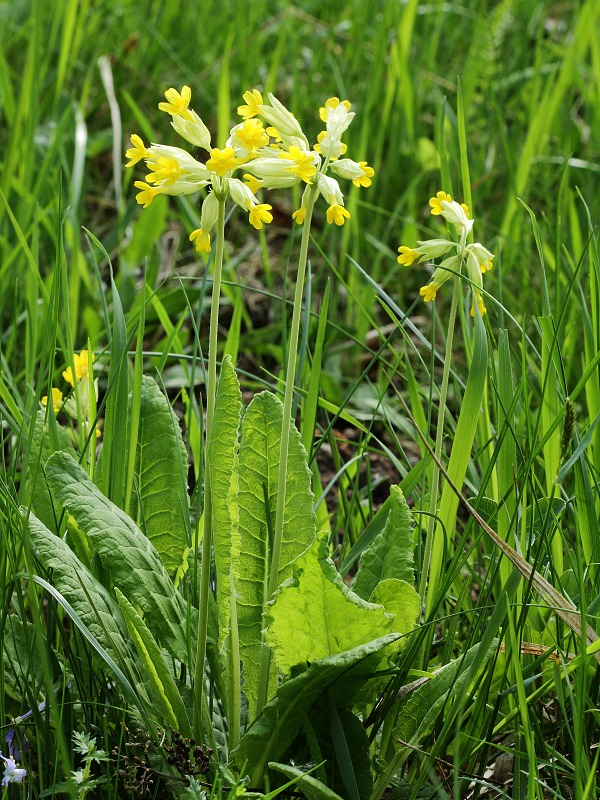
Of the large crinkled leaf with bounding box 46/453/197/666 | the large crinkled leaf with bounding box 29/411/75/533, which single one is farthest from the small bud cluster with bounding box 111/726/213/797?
the large crinkled leaf with bounding box 29/411/75/533

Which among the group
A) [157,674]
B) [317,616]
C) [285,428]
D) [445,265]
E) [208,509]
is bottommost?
[157,674]

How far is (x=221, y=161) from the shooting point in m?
1.12

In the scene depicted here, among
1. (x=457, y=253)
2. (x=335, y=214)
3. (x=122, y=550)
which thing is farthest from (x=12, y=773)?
(x=457, y=253)

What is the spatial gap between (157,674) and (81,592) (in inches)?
5.9

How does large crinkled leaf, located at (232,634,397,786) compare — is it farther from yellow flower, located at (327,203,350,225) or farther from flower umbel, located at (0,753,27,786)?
yellow flower, located at (327,203,350,225)

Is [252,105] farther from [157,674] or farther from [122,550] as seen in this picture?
[157,674]

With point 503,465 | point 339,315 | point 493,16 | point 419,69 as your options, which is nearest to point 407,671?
point 503,465

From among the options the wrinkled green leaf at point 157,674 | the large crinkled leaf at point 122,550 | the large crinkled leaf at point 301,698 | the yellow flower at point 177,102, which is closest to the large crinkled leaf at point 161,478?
the large crinkled leaf at point 122,550

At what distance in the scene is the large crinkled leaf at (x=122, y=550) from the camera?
1.27 m

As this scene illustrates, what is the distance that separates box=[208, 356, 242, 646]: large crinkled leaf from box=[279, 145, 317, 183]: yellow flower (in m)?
0.27

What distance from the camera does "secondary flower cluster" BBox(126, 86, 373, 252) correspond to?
115 cm

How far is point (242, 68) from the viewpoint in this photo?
3.54 m

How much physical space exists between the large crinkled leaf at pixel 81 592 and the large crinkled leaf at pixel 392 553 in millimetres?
344

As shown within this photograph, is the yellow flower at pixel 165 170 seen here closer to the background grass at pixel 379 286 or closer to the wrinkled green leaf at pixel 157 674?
the background grass at pixel 379 286
